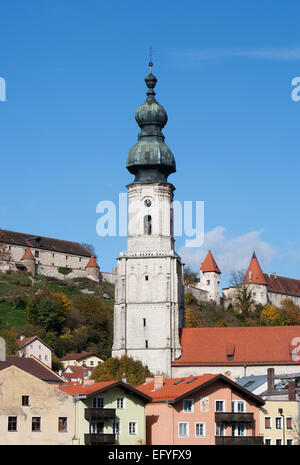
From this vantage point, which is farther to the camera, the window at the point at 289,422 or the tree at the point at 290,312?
the tree at the point at 290,312

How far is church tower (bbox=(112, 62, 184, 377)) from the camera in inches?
3647

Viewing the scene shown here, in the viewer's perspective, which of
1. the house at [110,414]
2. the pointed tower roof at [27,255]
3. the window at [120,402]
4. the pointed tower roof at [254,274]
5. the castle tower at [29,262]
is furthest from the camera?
the pointed tower roof at [254,274]

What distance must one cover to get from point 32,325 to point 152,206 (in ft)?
106

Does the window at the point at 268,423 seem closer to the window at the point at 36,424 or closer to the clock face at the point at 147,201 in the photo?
the window at the point at 36,424

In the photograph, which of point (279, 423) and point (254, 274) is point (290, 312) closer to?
point (254, 274)

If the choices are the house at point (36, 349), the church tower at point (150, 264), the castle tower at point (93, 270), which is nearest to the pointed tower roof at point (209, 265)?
the castle tower at point (93, 270)

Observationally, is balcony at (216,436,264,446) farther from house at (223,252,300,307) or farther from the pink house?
house at (223,252,300,307)

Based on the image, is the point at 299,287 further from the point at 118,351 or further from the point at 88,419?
the point at 88,419

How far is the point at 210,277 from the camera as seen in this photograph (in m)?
158

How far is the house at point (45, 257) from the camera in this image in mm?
149875

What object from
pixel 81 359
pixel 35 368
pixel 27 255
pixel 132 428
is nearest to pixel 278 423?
pixel 132 428

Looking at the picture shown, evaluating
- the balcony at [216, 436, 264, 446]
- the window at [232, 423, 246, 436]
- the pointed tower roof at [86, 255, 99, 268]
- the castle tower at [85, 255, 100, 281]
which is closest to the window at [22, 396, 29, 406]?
the balcony at [216, 436, 264, 446]

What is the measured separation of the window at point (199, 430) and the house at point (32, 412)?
7618mm
